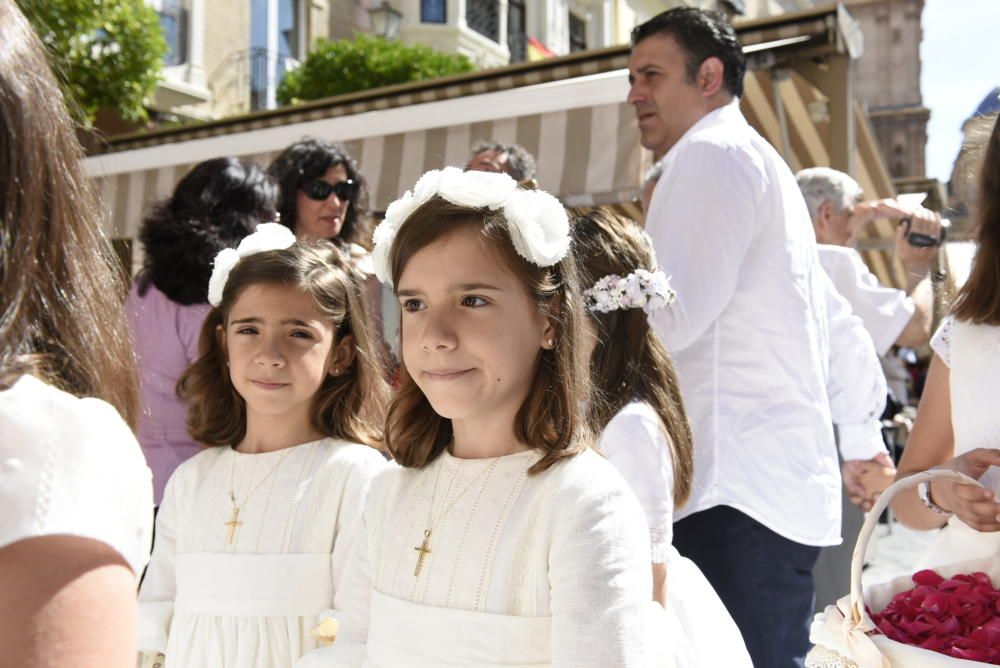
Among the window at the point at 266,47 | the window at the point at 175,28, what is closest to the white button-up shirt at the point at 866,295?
the window at the point at 175,28

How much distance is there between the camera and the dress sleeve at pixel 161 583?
2.54 meters

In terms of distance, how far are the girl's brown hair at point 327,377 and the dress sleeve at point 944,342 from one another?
1.38 metres

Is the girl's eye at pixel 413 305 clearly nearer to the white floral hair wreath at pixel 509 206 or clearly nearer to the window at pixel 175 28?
the white floral hair wreath at pixel 509 206

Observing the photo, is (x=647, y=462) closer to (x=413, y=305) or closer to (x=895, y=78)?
(x=413, y=305)

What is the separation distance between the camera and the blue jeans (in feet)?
9.09

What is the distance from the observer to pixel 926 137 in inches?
2024

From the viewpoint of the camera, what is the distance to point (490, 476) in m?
1.94

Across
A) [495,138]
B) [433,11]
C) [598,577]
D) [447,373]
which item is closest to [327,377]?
[447,373]

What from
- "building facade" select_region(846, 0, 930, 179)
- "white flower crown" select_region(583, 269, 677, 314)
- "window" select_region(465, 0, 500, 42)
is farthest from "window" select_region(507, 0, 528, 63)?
"building facade" select_region(846, 0, 930, 179)

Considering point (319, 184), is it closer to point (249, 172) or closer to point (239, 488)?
point (249, 172)

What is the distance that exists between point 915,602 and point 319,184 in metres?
2.84

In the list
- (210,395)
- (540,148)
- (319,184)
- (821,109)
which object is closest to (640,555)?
(210,395)

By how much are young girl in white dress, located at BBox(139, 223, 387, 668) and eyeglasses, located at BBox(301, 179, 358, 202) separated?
1010 millimetres

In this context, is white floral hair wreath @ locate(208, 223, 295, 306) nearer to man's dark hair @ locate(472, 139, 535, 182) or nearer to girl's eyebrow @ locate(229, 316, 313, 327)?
girl's eyebrow @ locate(229, 316, 313, 327)
